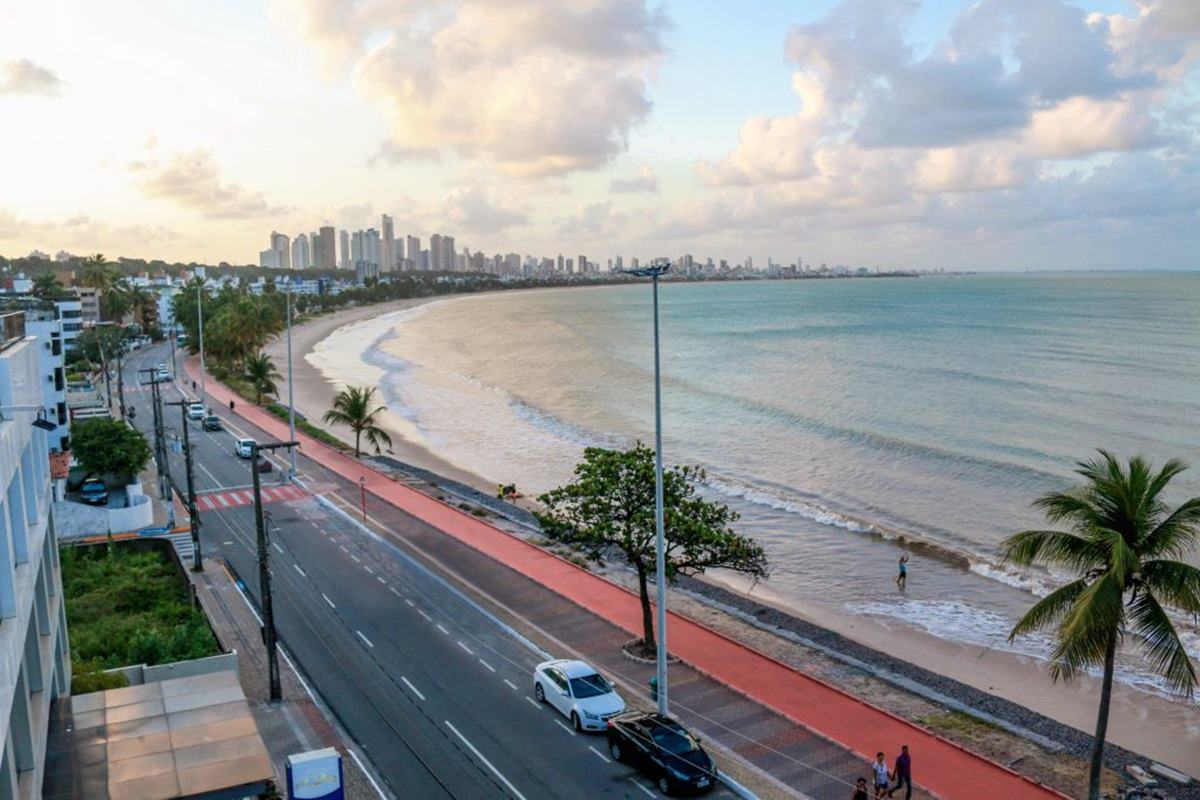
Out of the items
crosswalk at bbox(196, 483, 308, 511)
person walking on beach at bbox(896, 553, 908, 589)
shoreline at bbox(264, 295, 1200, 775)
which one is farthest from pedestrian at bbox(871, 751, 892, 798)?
crosswalk at bbox(196, 483, 308, 511)

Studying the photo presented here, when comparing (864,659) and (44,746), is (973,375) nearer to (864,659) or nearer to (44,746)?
(864,659)

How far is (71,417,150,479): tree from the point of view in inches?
1517

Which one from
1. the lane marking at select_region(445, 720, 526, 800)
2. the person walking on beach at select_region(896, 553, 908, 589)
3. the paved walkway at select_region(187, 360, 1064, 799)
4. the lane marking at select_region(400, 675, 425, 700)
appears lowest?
the person walking on beach at select_region(896, 553, 908, 589)

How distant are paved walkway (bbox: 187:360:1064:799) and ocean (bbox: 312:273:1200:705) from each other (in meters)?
7.58

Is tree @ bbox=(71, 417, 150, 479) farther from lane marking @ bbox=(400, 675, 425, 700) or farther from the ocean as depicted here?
lane marking @ bbox=(400, 675, 425, 700)

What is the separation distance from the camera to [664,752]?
1747 cm

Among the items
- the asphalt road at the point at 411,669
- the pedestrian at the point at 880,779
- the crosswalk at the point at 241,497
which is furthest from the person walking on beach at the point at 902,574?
the crosswalk at the point at 241,497

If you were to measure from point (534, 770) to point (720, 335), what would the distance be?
12765 cm

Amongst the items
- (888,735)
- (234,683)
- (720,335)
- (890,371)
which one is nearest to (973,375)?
(890,371)

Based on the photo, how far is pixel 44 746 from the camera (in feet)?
52.0

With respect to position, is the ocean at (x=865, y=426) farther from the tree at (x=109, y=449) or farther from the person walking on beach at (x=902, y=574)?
the tree at (x=109, y=449)

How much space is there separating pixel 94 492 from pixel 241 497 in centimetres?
590

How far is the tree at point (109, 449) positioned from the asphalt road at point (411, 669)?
413 centimetres

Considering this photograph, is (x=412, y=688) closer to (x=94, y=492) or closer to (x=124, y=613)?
(x=124, y=613)
